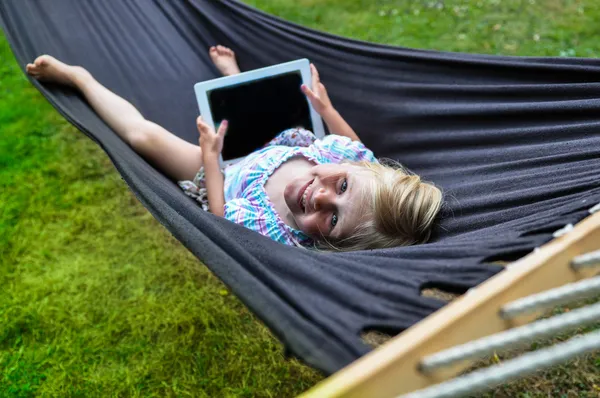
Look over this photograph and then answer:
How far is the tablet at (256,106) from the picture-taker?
178cm

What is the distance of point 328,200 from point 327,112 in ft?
1.67

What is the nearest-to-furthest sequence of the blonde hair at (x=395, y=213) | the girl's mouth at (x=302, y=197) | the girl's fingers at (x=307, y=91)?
the blonde hair at (x=395, y=213) < the girl's mouth at (x=302, y=197) < the girl's fingers at (x=307, y=91)

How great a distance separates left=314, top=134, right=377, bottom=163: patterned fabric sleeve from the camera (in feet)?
5.36

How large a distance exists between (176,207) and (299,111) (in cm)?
88

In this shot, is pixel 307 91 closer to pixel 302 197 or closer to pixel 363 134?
pixel 363 134

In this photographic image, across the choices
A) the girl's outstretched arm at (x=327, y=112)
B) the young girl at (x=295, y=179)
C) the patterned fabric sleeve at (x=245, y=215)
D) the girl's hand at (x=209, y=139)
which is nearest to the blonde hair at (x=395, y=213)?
the young girl at (x=295, y=179)

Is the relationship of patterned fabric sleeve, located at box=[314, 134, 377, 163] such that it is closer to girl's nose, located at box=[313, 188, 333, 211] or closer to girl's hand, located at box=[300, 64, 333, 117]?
girl's hand, located at box=[300, 64, 333, 117]

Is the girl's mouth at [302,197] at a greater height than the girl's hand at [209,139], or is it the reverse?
the girl's hand at [209,139]

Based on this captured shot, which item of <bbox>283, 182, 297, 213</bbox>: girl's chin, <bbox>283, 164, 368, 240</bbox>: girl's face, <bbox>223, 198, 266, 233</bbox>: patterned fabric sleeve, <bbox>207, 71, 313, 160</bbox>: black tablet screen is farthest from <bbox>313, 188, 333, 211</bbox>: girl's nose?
<bbox>207, 71, 313, 160</bbox>: black tablet screen

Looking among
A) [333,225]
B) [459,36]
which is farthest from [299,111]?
[459,36]

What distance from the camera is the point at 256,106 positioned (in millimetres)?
1824

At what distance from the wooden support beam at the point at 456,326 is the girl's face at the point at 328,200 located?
2.01 ft

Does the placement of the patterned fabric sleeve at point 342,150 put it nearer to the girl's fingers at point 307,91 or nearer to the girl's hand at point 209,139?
the girl's fingers at point 307,91

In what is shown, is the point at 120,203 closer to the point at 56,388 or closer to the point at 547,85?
the point at 56,388
